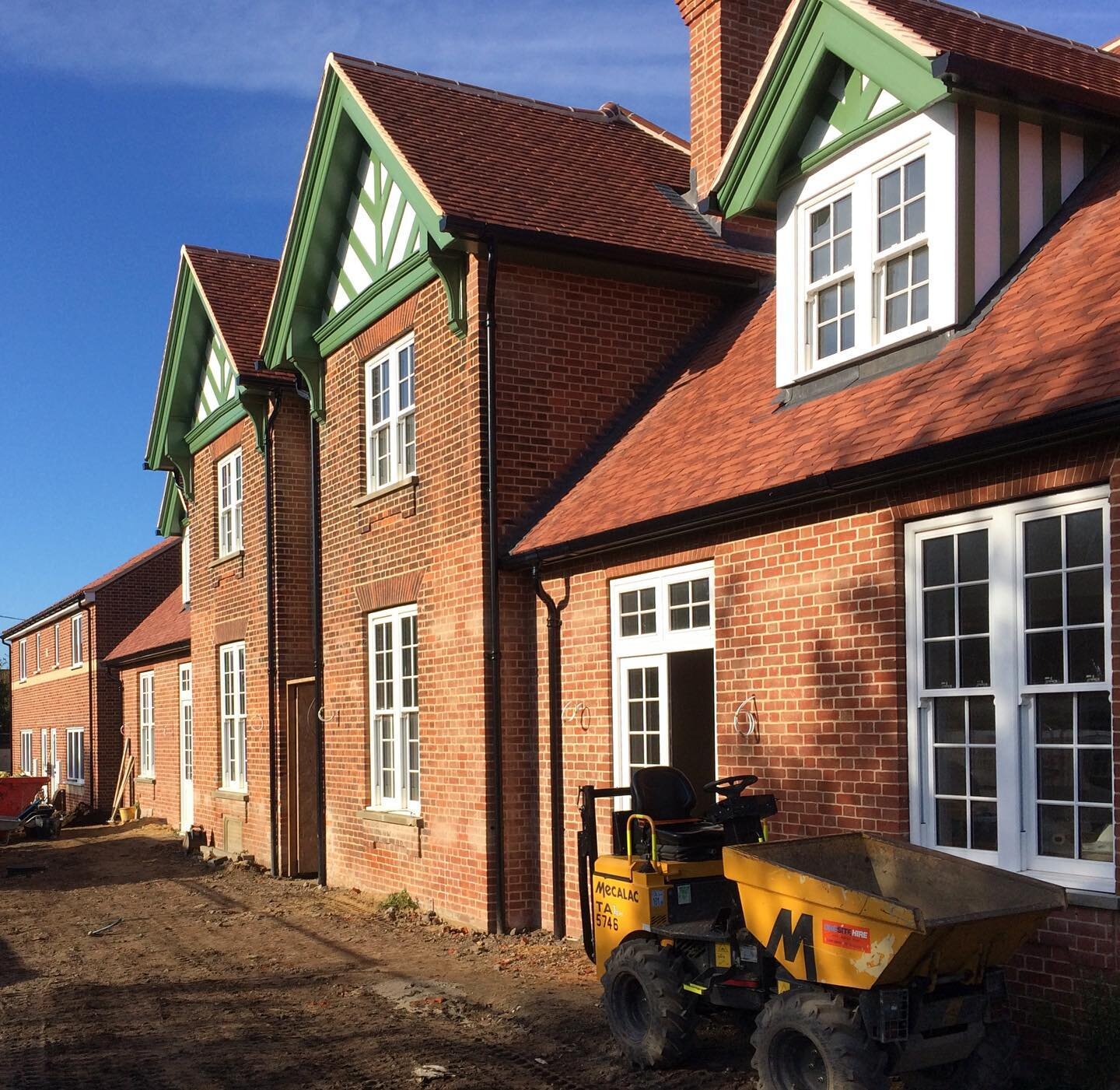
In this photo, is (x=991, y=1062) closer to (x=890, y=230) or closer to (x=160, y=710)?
(x=890, y=230)

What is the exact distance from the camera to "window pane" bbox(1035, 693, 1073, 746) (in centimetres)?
709

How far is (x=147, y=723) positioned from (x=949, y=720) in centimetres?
2409

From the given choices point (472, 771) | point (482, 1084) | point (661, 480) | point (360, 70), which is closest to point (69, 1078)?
point (482, 1084)

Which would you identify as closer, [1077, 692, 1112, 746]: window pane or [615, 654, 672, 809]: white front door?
[1077, 692, 1112, 746]: window pane

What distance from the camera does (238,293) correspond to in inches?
814

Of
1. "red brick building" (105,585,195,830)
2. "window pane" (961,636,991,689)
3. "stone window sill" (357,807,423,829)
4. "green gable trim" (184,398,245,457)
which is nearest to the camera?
"window pane" (961,636,991,689)

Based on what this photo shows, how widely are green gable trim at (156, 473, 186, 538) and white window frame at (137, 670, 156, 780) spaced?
10.5ft

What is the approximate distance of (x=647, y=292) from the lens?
13672mm

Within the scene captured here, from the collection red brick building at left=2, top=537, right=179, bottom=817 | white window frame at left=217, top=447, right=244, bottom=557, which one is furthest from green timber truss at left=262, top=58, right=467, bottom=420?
red brick building at left=2, top=537, right=179, bottom=817

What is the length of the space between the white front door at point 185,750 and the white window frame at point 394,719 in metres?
10.2

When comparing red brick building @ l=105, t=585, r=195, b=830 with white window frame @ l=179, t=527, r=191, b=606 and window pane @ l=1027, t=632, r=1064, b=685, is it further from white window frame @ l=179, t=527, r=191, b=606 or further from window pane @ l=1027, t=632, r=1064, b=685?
window pane @ l=1027, t=632, r=1064, b=685

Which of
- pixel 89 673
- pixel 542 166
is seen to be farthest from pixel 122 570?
pixel 542 166

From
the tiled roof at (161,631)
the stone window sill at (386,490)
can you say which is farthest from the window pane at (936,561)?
the tiled roof at (161,631)

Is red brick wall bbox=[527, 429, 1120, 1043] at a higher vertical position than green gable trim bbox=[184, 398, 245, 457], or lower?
lower
